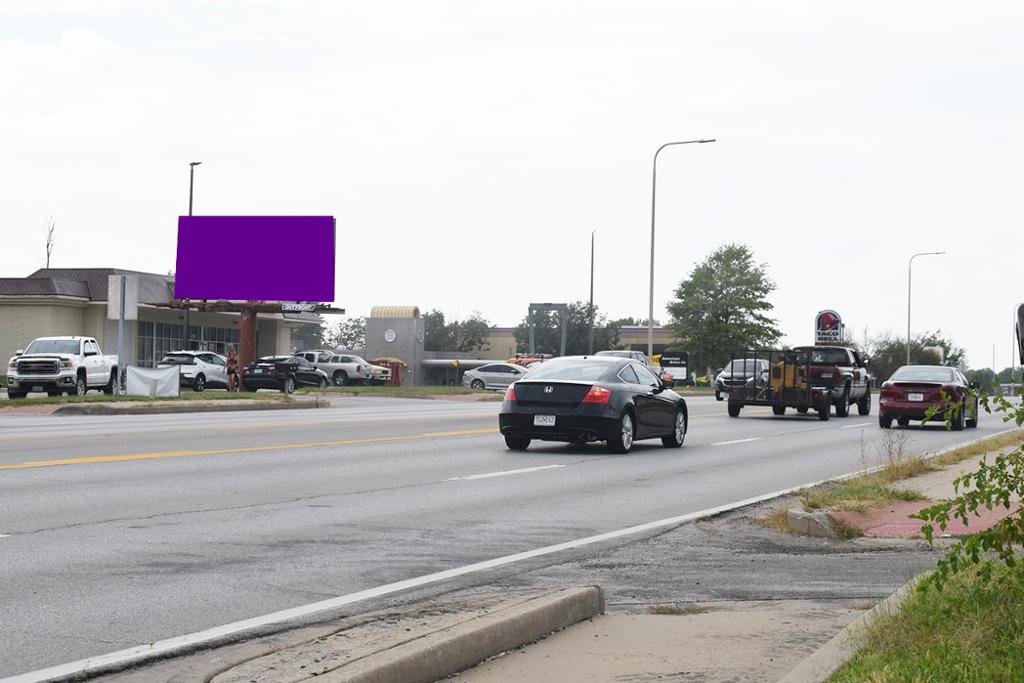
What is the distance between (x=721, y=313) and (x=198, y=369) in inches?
2579

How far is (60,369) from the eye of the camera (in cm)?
4300

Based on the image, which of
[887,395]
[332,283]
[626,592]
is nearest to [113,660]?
[626,592]

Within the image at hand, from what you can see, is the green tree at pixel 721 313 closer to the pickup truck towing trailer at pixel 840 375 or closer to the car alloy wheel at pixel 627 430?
the pickup truck towing trailer at pixel 840 375

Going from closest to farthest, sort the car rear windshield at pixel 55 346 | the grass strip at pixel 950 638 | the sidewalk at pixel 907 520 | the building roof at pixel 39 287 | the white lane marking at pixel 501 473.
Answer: the grass strip at pixel 950 638, the sidewalk at pixel 907 520, the white lane marking at pixel 501 473, the car rear windshield at pixel 55 346, the building roof at pixel 39 287

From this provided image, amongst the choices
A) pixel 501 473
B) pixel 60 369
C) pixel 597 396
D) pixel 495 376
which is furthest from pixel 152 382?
pixel 495 376

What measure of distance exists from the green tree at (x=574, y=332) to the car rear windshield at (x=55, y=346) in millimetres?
77936

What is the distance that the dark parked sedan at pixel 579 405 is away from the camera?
2089 centimetres

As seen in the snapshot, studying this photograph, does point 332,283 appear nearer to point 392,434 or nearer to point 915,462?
point 392,434

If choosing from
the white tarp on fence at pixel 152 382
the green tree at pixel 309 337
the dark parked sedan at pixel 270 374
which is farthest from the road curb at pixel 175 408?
the green tree at pixel 309 337

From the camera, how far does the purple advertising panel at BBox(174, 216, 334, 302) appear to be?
2244 inches

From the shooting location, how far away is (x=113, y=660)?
21.8 feet

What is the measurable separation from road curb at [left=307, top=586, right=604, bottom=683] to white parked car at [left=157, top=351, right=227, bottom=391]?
47174mm

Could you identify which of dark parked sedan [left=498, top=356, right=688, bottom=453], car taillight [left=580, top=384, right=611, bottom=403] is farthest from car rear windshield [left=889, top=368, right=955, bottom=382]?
car taillight [left=580, top=384, right=611, bottom=403]

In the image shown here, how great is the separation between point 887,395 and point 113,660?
90.6 ft
